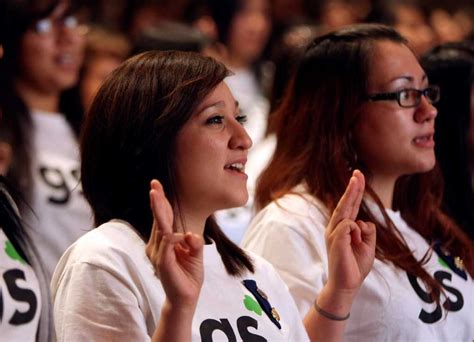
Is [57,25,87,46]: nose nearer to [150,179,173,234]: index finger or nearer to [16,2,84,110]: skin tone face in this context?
[16,2,84,110]: skin tone face

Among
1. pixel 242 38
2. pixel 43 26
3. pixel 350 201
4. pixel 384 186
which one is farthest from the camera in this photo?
pixel 242 38

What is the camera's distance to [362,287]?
2646mm

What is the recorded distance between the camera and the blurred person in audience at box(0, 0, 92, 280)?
11.7 feet

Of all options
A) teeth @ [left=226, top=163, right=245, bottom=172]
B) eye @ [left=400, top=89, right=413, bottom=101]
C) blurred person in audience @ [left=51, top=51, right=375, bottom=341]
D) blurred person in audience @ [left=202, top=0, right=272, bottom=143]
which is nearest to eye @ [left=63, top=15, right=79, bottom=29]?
blurred person in audience @ [left=202, top=0, right=272, bottom=143]

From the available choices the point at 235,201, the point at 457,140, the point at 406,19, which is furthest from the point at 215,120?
the point at 406,19

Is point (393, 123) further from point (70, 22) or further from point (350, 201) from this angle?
point (70, 22)

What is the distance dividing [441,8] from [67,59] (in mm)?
3892

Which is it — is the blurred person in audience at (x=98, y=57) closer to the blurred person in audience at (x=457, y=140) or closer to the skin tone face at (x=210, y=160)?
the blurred person in audience at (x=457, y=140)

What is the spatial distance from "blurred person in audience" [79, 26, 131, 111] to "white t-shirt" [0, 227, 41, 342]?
2.48 metres

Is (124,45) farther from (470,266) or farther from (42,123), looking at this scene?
(470,266)

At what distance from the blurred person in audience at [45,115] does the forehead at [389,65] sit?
3.91 feet

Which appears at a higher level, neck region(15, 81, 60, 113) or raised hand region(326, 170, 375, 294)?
raised hand region(326, 170, 375, 294)

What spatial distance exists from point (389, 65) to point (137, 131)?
0.90 metres

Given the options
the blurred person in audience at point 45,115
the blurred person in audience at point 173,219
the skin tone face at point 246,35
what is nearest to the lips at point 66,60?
the blurred person in audience at point 45,115
